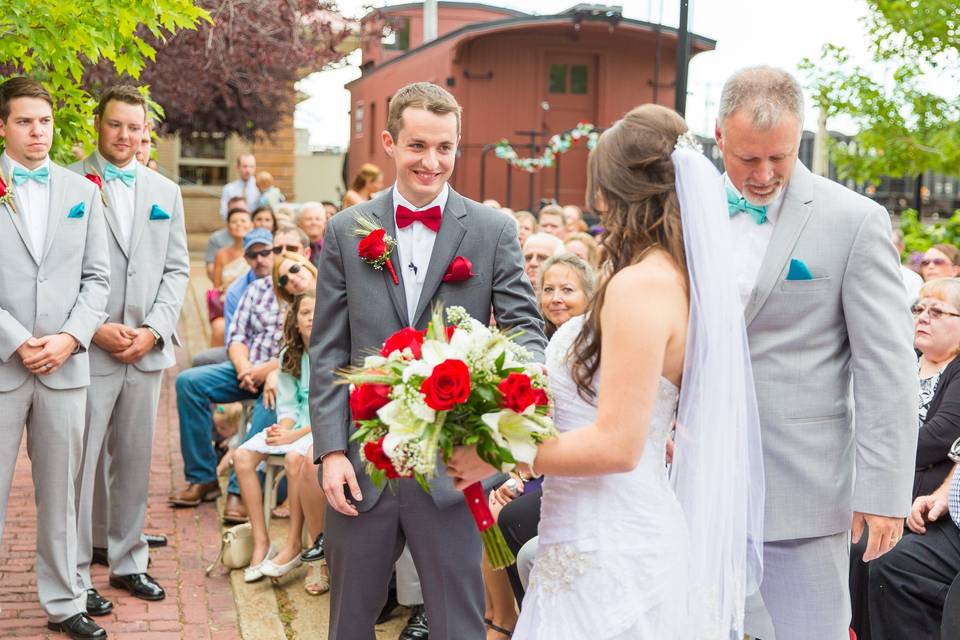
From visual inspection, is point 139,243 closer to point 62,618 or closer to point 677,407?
point 62,618

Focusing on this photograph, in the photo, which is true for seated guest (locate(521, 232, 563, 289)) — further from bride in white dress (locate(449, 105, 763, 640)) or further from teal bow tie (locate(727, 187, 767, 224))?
bride in white dress (locate(449, 105, 763, 640))

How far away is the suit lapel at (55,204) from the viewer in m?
5.07

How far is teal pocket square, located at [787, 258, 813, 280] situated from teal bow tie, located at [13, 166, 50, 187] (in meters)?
3.53

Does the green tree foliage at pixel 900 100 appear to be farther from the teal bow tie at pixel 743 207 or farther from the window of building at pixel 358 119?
the window of building at pixel 358 119

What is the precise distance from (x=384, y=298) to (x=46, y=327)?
2.25 meters

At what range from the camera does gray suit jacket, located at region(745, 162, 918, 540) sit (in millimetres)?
3141

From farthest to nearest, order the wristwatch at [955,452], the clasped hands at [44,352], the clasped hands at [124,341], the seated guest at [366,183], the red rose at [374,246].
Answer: the seated guest at [366,183], the clasped hands at [124,341], the clasped hands at [44,352], the wristwatch at [955,452], the red rose at [374,246]

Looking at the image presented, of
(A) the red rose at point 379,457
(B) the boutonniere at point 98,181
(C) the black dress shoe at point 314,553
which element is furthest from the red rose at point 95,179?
(A) the red rose at point 379,457

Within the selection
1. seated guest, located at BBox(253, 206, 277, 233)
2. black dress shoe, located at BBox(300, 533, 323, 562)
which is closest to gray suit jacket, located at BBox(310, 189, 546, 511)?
black dress shoe, located at BBox(300, 533, 323, 562)

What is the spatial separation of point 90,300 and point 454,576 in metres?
2.58

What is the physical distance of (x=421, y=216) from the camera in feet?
11.8

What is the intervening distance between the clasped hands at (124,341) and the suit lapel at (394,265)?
238 centimetres

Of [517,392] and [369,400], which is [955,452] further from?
[369,400]

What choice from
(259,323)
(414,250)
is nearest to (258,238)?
(259,323)
